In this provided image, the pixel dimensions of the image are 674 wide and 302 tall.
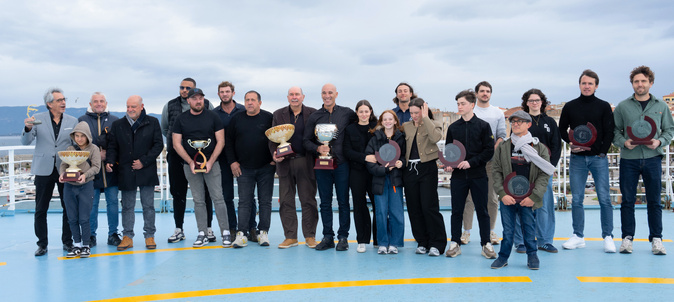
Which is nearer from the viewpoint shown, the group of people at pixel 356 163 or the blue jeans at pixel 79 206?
the group of people at pixel 356 163

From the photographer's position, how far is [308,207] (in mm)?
5465

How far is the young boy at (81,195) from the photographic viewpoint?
16.9 feet

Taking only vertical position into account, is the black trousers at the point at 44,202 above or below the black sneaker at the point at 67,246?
above

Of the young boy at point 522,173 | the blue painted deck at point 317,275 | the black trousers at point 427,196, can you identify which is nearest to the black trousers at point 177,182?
the blue painted deck at point 317,275

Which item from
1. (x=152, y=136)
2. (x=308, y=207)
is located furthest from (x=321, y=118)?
(x=152, y=136)

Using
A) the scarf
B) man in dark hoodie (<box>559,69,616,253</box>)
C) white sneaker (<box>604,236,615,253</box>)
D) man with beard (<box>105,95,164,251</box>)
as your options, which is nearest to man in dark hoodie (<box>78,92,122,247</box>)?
man with beard (<box>105,95,164,251</box>)

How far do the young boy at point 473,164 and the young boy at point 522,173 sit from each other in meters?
A: 0.23

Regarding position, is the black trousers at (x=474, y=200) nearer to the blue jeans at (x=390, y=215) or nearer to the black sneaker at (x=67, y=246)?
the blue jeans at (x=390, y=215)

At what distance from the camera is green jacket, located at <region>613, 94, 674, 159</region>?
4895 mm

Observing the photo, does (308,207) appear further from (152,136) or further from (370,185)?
(152,136)

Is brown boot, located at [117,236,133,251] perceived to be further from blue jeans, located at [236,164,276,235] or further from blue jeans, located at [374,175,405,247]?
blue jeans, located at [374,175,405,247]

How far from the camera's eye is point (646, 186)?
502 centimetres

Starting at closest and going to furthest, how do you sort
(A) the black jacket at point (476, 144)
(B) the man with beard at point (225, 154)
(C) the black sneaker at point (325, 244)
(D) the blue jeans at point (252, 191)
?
1. (A) the black jacket at point (476, 144)
2. (C) the black sneaker at point (325, 244)
3. (D) the blue jeans at point (252, 191)
4. (B) the man with beard at point (225, 154)

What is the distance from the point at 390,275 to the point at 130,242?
10.3 ft
